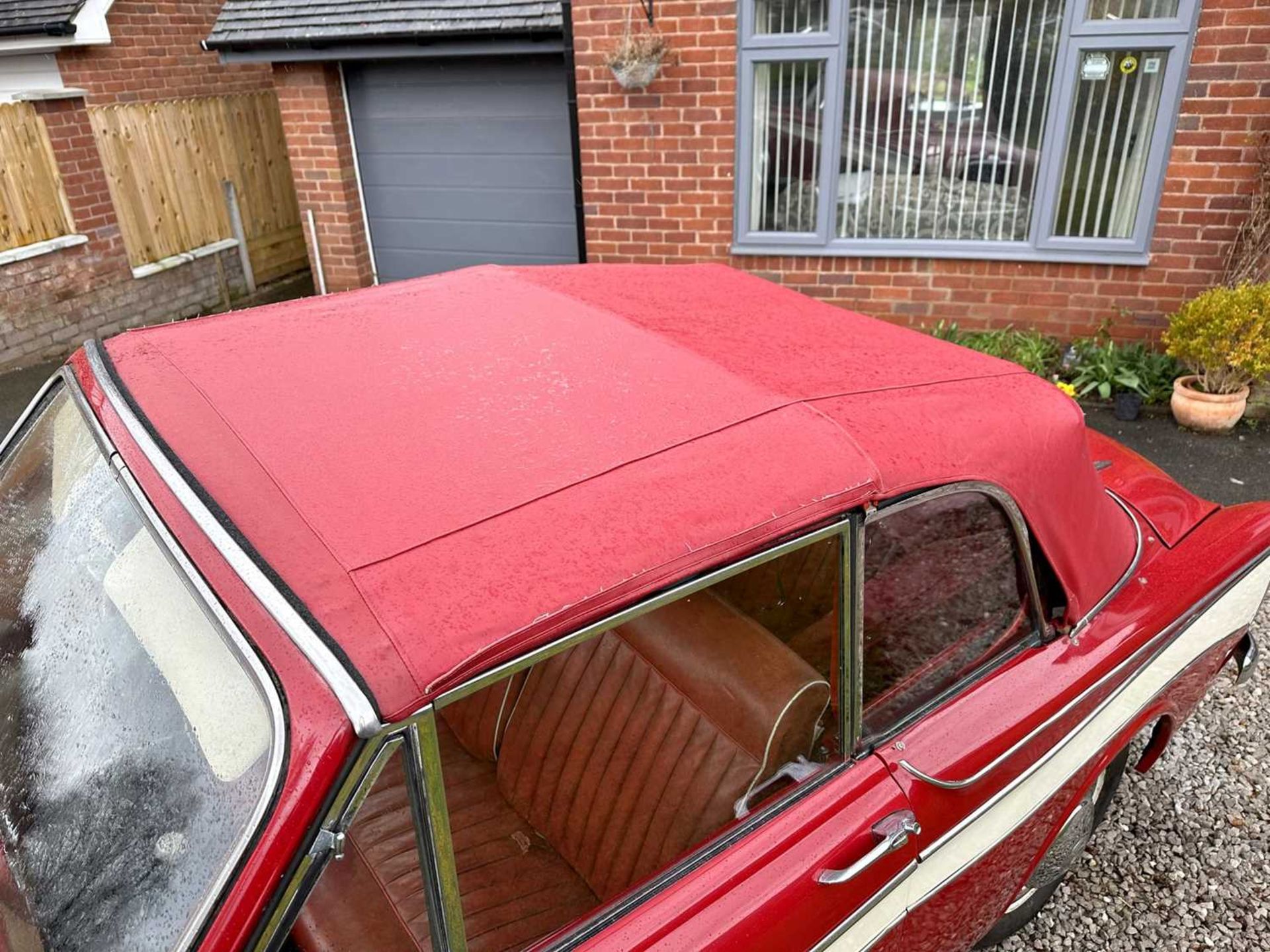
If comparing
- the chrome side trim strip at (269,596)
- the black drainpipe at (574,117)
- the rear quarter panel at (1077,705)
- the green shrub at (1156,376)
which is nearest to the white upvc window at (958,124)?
the green shrub at (1156,376)

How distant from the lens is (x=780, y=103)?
6.00m

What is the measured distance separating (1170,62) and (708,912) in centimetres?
583

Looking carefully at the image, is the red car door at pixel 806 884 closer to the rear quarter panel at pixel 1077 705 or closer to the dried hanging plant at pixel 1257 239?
the rear quarter panel at pixel 1077 705

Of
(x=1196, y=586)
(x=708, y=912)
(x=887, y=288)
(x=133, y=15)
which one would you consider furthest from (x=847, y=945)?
(x=133, y=15)

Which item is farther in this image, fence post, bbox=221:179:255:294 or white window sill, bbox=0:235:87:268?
fence post, bbox=221:179:255:294

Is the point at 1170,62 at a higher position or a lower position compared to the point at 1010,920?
higher

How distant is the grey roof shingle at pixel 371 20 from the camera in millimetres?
6430

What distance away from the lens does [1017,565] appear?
2143 millimetres

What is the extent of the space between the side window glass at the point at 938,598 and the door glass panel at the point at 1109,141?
4593 millimetres

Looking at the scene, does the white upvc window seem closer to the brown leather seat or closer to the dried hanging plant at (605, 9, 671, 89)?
the dried hanging plant at (605, 9, 671, 89)

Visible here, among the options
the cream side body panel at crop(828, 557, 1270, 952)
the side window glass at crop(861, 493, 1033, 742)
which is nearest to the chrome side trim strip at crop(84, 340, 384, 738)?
the cream side body panel at crop(828, 557, 1270, 952)

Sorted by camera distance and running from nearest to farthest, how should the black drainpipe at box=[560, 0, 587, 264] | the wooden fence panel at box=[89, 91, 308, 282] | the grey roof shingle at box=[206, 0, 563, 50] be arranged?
the black drainpipe at box=[560, 0, 587, 264]
the grey roof shingle at box=[206, 0, 563, 50]
the wooden fence panel at box=[89, 91, 308, 282]

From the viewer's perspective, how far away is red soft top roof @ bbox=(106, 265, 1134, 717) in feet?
4.52

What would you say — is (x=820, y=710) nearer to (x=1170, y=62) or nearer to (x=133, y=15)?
(x=1170, y=62)
